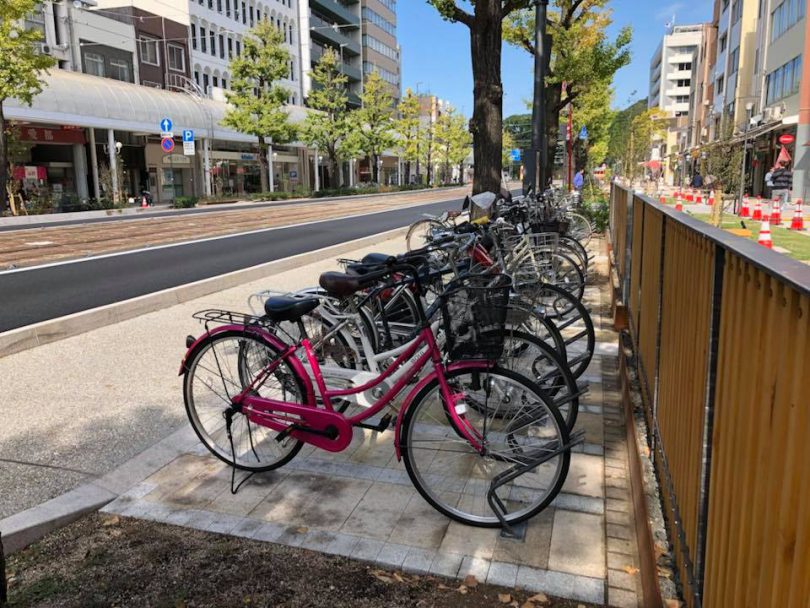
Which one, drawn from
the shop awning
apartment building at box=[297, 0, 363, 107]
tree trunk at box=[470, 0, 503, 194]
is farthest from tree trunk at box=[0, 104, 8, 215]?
apartment building at box=[297, 0, 363, 107]

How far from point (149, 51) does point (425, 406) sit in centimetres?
4914

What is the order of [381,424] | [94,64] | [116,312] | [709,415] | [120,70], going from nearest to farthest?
1. [709,415]
2. [381,424]
3. [116,312]
4. [94,64]
5. [120,70]

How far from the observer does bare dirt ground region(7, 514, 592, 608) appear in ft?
9.48

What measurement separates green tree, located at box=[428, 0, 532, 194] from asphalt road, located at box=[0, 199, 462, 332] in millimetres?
5067

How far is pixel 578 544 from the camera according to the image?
3.27 metres

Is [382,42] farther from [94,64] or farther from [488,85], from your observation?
[488,85]

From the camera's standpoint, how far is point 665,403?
Answer: 10.6ft

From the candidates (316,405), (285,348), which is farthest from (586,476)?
(285,348)

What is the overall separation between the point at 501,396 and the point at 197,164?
47.9 metres

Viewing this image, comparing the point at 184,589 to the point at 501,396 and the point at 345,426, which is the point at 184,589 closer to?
the point at 345,426

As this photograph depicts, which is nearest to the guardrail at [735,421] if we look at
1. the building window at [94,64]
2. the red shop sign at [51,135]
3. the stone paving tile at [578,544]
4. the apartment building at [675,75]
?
the stone paving tile at [578,544]

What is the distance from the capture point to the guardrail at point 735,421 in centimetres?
134

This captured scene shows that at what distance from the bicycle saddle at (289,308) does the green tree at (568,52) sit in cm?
1911

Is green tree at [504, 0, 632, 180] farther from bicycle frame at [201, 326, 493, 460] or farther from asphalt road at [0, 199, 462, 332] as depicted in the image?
bicycle frame at [201, 326, 493, 460]
